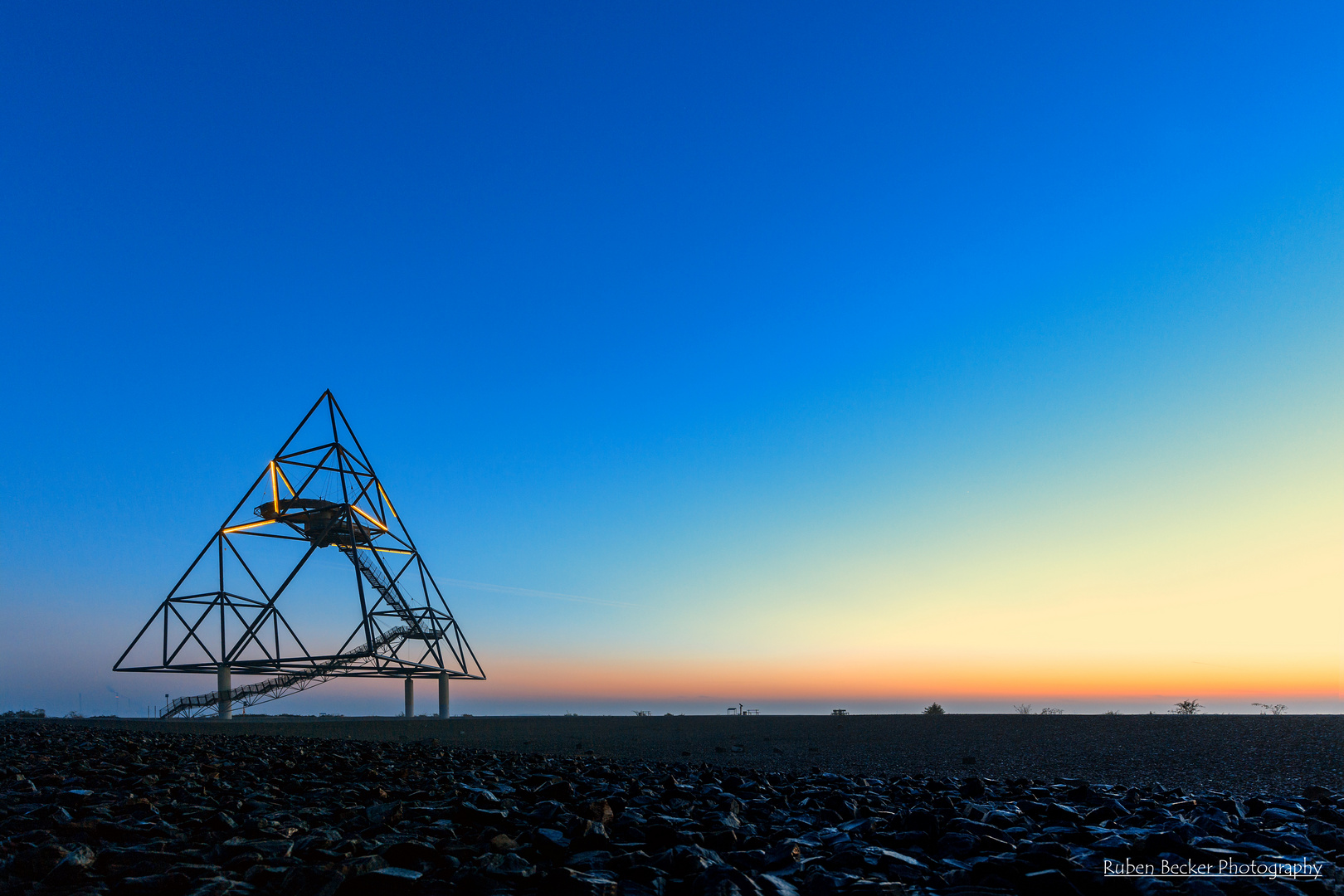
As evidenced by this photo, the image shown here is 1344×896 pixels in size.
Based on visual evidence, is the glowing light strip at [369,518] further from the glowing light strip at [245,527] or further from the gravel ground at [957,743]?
the gravel ground at [957,743]

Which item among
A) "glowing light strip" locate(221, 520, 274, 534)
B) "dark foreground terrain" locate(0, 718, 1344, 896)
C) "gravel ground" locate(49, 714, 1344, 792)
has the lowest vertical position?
"gravel ground" locate(49, 714, 1344, 792)

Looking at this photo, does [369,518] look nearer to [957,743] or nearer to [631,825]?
[957,743]

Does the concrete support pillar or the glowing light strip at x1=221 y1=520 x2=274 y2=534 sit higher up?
the glowing light strip at x1=221 y1=520 x2=274 y2=534

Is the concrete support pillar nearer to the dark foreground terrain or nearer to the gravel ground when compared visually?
the gravel ground

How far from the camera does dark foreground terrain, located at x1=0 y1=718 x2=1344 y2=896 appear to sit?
5152mm

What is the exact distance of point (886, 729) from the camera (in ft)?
68.1

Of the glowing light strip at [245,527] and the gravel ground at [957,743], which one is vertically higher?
the glowing light strip at [245,527]

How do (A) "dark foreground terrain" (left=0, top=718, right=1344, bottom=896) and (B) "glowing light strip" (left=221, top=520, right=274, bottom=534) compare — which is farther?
(B) "glowing light strip" (left=221, top=520, right=274, bottom=534)

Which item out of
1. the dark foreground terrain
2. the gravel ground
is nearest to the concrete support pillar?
the gravel ground

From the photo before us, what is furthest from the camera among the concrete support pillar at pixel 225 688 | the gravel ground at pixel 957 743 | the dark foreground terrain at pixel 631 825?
the concrete support pillar at pixel 225 688

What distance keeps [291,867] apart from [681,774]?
7337 millimetres

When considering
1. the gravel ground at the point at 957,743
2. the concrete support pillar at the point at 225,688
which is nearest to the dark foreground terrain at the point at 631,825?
the gravel ground at the point at 957,743

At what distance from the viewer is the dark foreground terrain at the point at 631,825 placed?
5.15 meters

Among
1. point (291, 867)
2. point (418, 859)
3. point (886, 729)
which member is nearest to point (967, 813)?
point (418, 859)
